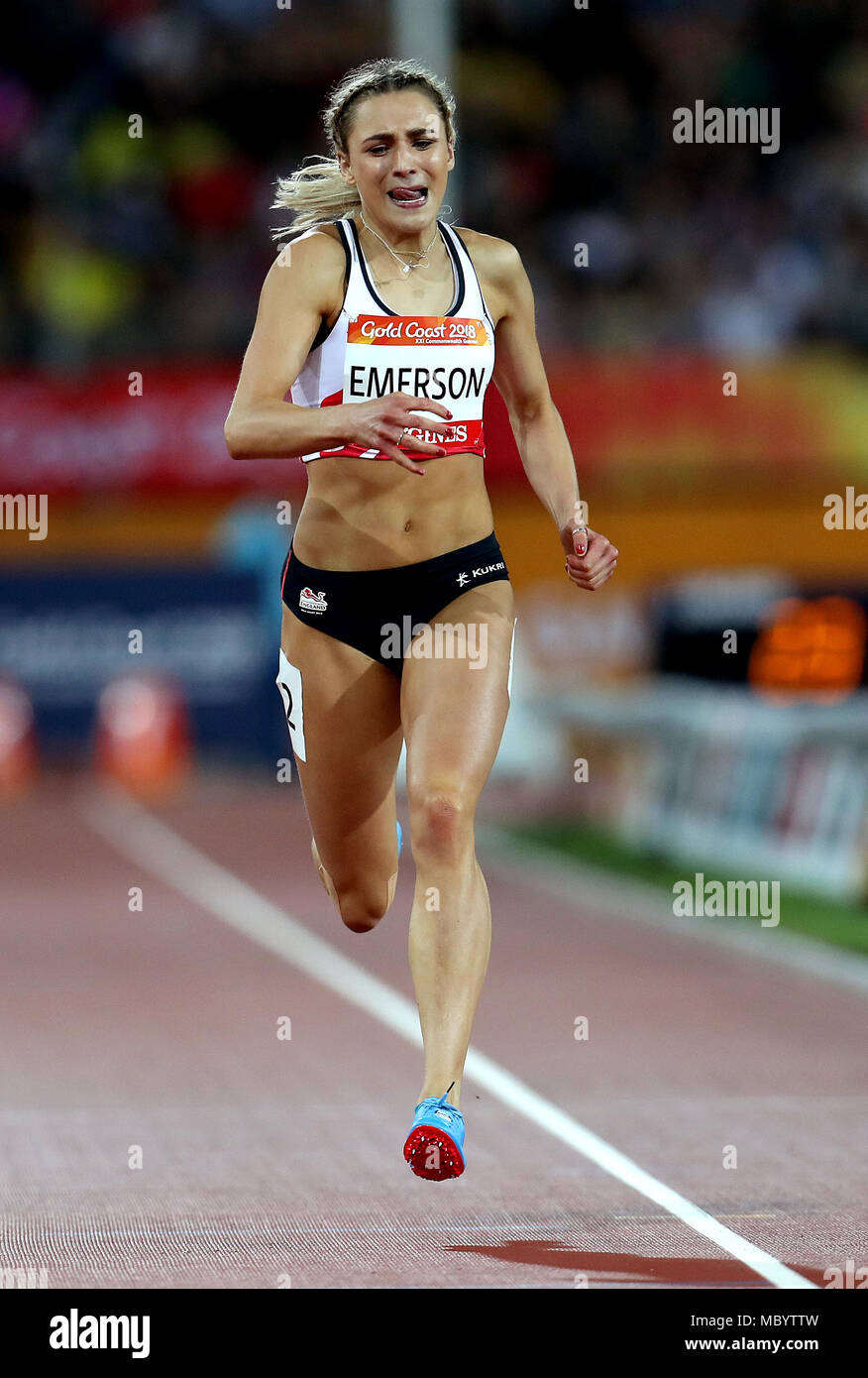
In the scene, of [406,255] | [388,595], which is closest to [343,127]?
[406,255]

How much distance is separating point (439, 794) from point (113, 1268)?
57.4 inches

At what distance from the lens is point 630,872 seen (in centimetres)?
1798

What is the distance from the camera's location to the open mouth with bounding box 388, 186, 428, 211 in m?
6.50

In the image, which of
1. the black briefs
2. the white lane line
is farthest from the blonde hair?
the white lane line

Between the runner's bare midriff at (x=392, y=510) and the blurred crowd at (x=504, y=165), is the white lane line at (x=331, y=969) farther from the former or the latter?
the blurred crowd at (x=504, y=165)

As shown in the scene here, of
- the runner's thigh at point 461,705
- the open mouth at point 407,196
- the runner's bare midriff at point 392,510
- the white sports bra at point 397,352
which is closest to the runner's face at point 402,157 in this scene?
the open mouth at point 407,196

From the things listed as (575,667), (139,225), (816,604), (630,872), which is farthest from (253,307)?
(630,872)

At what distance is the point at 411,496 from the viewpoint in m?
6.64

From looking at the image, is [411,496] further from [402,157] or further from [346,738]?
[402,157]

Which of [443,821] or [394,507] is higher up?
[394,507]

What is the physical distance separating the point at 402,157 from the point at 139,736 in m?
20.1

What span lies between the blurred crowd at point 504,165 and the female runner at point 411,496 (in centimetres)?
2158

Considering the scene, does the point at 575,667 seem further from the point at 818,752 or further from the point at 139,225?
the point at 818,752

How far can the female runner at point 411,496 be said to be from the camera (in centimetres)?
639
